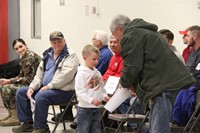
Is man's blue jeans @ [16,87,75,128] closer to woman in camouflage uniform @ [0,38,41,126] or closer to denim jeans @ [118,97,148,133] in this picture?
woman in camouflage uniform @ [0,38,41,126]

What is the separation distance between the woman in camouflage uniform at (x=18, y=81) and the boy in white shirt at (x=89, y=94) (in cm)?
173

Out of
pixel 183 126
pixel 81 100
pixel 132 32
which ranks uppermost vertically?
pixel 132 32

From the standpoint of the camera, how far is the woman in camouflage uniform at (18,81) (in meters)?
5.89

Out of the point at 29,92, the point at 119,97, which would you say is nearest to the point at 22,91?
the point at 29,92

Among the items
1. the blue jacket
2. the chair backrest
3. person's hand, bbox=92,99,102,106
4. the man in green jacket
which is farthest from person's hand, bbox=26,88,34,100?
the man in green jacket

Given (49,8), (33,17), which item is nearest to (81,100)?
(49,8)

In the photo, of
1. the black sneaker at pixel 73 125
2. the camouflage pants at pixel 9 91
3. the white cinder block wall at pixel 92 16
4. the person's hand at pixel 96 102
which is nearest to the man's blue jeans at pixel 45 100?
the black sneaker at pixel 73 125

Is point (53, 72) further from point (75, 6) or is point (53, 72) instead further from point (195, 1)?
point (75, 6)

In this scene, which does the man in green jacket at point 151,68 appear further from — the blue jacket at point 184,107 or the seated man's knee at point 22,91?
the seated man's knee at point 22,91

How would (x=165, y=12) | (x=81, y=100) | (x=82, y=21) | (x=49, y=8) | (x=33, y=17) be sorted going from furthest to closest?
(x=33, y=17) → (x=49, y=8) → (x=82, y=21) → (x=165, y=12) → (x=81, y=100)

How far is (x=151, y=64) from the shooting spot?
3.07m

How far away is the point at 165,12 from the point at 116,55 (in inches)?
51.2

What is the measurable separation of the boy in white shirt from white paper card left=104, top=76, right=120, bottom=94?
0.32 m

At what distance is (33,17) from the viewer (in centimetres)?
973
